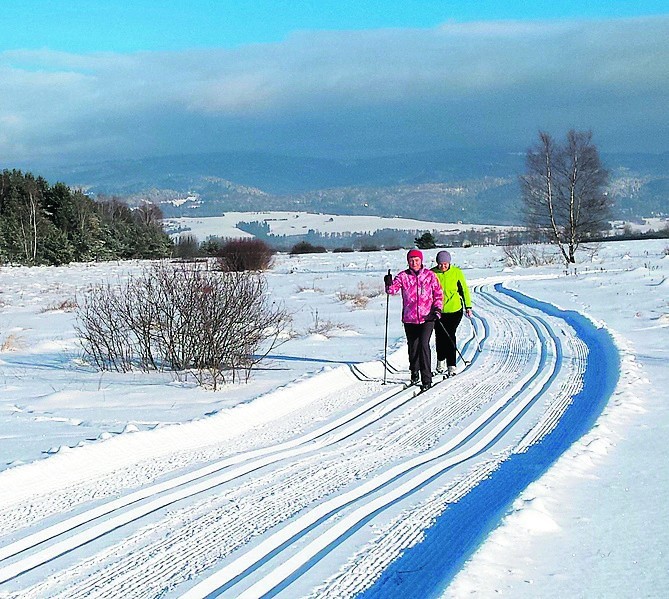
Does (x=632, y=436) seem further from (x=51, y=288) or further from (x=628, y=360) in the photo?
(x=51, y=288)

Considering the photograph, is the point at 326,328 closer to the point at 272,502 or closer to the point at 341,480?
the point at 341,480

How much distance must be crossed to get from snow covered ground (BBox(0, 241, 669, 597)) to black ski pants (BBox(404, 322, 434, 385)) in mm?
363

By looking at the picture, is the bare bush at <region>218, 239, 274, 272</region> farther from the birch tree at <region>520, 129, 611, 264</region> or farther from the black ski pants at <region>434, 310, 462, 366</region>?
the black ski pants at <region>434, 310, 462, 366</region>

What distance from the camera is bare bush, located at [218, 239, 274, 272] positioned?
37156 mm

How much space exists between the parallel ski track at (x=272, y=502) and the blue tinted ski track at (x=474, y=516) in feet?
Answer: 1.56

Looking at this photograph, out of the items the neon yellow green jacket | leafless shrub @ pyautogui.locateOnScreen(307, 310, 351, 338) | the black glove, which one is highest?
the neon yellow green jacket

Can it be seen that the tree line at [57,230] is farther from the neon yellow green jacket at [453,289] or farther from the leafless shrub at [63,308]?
the neon yellow green jacket at [453,289]

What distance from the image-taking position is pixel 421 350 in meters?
10.8

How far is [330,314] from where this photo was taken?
72.0ft

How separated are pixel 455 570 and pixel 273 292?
26153mm

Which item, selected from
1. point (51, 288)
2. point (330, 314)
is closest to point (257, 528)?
point (330, 314)

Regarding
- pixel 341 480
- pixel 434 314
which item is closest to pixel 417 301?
pixel 434 314

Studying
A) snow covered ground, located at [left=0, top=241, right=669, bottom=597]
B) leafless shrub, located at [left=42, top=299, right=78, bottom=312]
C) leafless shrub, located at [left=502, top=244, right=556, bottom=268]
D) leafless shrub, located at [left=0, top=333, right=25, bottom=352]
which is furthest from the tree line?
snow covered ground, located at [left=0, top=241, right=669, bottom=597]

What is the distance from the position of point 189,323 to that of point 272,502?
6.37m
